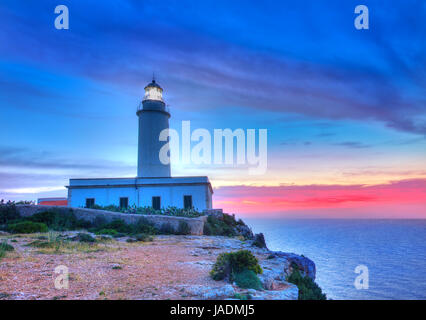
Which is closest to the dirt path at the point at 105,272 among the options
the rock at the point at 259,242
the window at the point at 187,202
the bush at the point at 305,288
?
the bush at the point at 305,288

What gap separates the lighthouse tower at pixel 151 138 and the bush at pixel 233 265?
18240mm

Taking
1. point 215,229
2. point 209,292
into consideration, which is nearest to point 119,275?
point 209,292

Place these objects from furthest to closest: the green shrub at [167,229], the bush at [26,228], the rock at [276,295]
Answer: the green shrub at [167,229]
the bush at [26,228]
the rock at [276,295]

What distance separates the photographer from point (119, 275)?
5500mm

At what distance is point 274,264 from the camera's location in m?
7.78

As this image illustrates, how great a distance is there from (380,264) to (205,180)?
1834 centimetres

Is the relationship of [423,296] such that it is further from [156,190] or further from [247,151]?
[156,190]

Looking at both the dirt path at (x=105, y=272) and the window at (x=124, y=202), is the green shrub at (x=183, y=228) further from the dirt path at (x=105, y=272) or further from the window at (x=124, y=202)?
the window at (x=124, y=202)

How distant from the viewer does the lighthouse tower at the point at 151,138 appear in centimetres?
2328

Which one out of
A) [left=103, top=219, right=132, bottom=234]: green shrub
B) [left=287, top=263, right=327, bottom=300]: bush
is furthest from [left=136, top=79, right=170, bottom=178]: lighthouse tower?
[left=287, top=263, right=327, bottom=300]: bush

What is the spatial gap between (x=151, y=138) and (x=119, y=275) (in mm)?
18904

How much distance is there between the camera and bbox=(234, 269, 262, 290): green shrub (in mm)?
4691

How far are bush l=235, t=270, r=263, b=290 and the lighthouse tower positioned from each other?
18.9 m

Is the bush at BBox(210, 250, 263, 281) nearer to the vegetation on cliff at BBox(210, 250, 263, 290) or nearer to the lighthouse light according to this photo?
the vegetation on cliff at BBox(210, 250, 263, 290)
